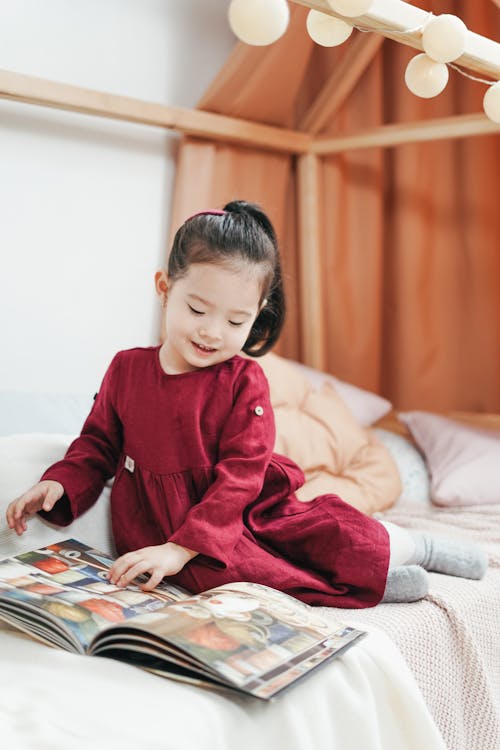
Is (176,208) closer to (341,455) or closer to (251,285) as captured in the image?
(341,455)

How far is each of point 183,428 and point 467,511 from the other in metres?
0.91

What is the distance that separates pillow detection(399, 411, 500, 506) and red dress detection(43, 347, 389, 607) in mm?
702

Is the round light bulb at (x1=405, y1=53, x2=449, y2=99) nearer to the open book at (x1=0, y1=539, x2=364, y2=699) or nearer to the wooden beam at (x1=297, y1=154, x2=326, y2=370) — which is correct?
the open book at (x1=0, y1=539, x2=364, y2=699)

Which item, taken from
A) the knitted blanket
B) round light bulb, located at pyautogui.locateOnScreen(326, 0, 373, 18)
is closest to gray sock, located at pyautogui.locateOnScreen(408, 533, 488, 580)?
the knitted blanket

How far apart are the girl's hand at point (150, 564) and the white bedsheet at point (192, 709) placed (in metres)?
0.14

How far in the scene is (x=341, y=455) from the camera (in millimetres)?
1998

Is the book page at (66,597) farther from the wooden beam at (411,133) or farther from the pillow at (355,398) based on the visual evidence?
the wooden beam at (411,133)

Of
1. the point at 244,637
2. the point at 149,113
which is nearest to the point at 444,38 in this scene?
the point at 244,637

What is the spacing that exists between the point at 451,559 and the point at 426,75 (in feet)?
2.42

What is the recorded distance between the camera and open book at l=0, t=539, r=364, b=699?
905mm

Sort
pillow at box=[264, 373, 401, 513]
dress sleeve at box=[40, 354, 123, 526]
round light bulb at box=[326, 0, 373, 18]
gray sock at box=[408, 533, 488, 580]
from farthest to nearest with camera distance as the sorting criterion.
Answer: pillow at box=[264, 373, 401, 513], gray sock at box=[408, 533, 488, 580], dress sleeve at box=[40, 354, 123, 526], round light bulb at box=[326, 0, 373, 18]

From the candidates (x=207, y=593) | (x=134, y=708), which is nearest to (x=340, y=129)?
(x=207, y=593)

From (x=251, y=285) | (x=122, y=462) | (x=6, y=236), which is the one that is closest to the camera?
(x=251, y=285)

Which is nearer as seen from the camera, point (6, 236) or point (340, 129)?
point (6, 236)
